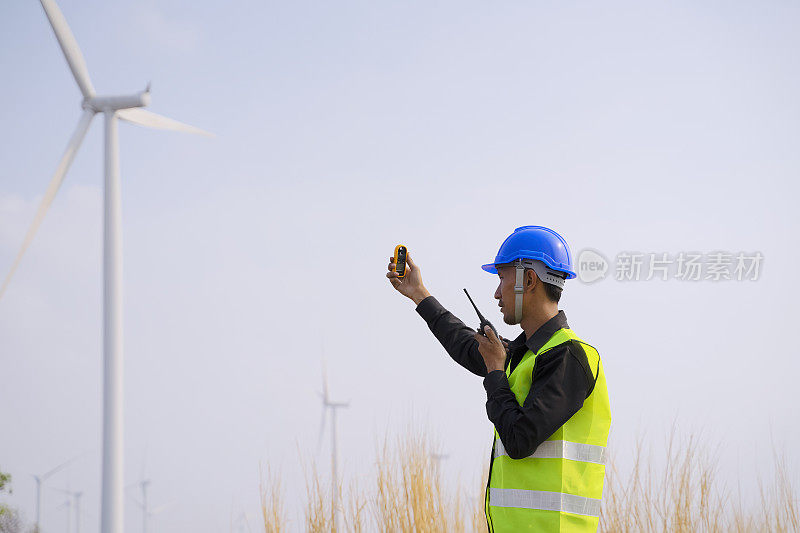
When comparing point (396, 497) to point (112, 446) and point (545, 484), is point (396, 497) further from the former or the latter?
point (112, 446)

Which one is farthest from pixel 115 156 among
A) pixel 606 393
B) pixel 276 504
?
pixel 606 393

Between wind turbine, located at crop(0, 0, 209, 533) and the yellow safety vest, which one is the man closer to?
the yellow safety vest

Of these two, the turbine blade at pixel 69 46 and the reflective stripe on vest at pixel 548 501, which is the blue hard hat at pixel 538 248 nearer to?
the reflective stripe on vest at pixel 548 501

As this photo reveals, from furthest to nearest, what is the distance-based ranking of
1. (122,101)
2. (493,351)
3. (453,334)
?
(122,101) → (453,334) → (493,351)

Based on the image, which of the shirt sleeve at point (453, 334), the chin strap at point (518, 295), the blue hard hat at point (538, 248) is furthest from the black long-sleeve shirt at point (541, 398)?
the shirt sleeve at point (453, 334)

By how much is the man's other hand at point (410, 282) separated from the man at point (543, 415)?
0.82 meters

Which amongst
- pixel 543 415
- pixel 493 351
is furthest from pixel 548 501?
pixel 493 351

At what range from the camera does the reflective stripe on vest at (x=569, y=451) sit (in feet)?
9.14

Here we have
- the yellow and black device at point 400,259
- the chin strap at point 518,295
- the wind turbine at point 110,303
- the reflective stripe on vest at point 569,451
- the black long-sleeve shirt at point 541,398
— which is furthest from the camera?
the wind turbine at point 110,303

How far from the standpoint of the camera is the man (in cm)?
271

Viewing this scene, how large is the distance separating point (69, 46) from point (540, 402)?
36.3 feet

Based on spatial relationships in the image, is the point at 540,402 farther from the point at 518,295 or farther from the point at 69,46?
the point at 69,46

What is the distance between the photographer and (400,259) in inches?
153

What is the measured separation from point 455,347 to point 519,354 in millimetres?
576
